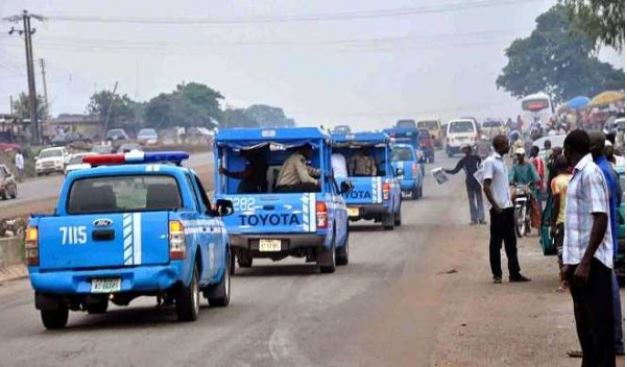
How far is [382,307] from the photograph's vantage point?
17.4 meters

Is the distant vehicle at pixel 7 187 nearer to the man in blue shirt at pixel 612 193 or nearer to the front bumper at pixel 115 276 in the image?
the front bumper at pixel 115 276

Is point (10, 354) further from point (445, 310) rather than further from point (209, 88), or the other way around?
point (209, 88)

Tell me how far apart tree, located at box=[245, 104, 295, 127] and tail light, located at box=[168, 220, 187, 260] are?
522 ft

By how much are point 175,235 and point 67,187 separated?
4.85 feet

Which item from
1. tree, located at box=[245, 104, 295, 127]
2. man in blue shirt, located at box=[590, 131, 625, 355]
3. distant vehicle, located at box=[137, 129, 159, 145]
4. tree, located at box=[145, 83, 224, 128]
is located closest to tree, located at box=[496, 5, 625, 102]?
tree, located at box=[145, 83, 224, 128]

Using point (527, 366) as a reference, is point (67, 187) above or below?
above

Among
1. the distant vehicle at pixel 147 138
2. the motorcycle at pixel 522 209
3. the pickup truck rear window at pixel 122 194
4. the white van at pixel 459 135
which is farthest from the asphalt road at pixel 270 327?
the distant vehicle at pixel 147 138

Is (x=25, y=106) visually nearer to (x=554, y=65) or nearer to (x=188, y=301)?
(x=554, y=65)

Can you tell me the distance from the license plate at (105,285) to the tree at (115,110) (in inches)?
4610

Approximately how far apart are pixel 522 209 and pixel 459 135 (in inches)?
2238

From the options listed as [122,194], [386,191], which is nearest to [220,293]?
[122,194]

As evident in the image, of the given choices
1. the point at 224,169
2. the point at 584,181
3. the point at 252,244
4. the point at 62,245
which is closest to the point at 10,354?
the point at 62,245

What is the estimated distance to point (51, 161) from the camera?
77250 millimetres

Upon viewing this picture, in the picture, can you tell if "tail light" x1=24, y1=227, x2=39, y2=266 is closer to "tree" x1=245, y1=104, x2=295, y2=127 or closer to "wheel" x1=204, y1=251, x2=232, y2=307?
"wheel" x1=204, y1=251, x2=232, y2=307
